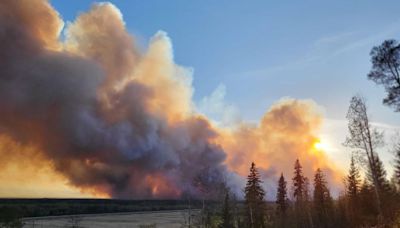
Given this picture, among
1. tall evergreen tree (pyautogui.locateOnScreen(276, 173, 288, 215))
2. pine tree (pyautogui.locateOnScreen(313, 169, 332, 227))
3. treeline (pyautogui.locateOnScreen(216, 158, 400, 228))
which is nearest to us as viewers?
treeline (pyautogui.locateOnScreen(216, 158, 400, 228))

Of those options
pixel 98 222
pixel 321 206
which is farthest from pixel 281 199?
pixel 98 222

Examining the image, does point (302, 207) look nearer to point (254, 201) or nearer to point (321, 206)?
point (321, 206)

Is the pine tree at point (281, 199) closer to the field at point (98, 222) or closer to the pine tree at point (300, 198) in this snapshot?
the pine tree at point (300, 198)

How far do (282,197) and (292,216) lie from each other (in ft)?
31.8

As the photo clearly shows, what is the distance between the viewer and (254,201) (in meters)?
72.9

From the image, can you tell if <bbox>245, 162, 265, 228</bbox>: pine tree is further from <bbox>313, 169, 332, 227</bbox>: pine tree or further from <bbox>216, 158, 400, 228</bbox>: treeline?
<bbox>313, 169, 332, 227</bbox>: pine tree

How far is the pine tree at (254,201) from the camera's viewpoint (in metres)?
72.1

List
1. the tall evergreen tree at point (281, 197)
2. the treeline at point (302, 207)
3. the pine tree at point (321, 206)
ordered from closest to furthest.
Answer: the treeline at point (302, 207), the pine tree at point (321, 206), the tall evergreen tree at point (281, 197)

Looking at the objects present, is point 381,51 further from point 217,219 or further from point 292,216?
point 292,216

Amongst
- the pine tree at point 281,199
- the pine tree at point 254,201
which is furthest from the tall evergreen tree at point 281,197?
the pine tree at point 254,201

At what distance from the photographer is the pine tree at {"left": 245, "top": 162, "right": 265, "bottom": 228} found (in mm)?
72125

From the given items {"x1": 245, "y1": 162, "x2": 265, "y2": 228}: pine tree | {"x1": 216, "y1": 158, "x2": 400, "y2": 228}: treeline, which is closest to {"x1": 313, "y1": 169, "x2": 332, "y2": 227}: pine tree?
{"x1": 216, "y1": 158, "x2": 400, "y2": 228}: treeline

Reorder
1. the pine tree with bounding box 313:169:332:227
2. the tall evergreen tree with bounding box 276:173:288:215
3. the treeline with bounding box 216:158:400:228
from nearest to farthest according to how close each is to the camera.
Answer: the treeline with bounding box 216:158:400:228, the pine tree with bounding box 313:169:332:227, the tall evergreen tree with bounding box 276:173:288:215

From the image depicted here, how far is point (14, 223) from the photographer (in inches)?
1578
